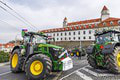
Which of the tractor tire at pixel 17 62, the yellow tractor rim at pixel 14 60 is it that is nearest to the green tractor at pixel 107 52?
the tractor tire at pixel 17 62

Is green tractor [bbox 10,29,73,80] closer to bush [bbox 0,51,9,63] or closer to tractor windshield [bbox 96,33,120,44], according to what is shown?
tractor windshield [bbox 96,33,120,44]

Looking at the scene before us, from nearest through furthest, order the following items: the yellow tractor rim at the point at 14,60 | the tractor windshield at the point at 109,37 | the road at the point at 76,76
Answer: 1. the road at the point at 76,76
2. the tractor windshield at the point at 109,37
3. the yellow tractor rim at the point at 14,60

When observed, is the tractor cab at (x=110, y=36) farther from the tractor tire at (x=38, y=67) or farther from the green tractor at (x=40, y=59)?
the tractor tire at (x=38, y=67)

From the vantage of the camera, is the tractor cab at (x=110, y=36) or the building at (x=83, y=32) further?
the building at (x=83, y=32)

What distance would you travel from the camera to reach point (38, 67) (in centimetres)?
501

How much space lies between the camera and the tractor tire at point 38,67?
473cm

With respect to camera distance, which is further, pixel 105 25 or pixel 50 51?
pixel 105 25

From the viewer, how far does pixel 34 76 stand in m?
4.83

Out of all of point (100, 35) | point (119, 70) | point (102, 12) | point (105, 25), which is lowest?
point (119, 70)

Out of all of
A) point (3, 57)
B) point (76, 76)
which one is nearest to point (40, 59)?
point (76, 76)

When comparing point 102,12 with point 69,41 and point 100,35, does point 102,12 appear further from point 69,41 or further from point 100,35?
point 100,35

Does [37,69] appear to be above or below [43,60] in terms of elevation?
below

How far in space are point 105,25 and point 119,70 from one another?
5004cm

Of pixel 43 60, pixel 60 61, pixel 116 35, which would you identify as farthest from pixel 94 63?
pixel 43 60
